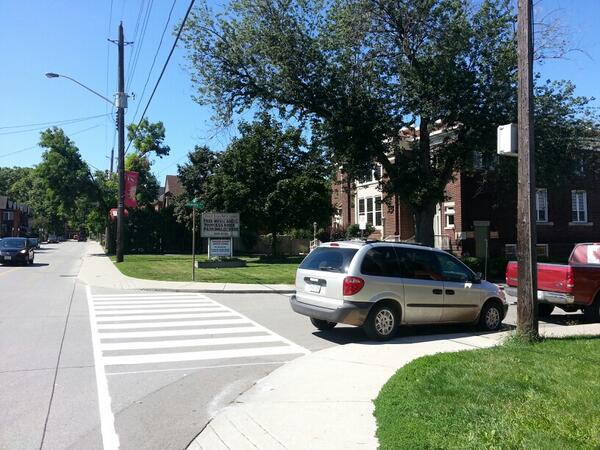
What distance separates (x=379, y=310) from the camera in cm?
956

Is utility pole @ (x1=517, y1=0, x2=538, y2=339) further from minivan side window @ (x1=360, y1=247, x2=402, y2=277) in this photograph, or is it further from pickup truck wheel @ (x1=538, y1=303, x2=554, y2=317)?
pickup truck wheel @ (x1=538, y1=303, x2=554, y2=317)

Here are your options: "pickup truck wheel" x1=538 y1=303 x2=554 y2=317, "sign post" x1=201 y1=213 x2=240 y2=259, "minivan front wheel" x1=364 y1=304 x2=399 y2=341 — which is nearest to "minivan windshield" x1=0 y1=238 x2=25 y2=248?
"sign post" x1=201 y1=213 x2=240 y2=259

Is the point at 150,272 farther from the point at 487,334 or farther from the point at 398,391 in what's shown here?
the point at 398,391

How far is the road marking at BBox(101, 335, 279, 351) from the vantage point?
29.7 ft

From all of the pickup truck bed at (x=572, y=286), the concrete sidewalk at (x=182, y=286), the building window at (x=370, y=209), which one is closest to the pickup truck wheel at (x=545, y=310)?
the pickup truck bed at (x=572, y=286)

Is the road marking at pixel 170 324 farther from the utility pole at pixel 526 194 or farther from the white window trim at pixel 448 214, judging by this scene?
the white window trim at pixel 448 214

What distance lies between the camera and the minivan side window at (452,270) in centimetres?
1058

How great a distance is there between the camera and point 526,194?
878 centimetres

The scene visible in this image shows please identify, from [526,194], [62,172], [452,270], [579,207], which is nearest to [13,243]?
[62,172]

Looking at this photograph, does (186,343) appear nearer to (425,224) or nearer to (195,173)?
(425,224)

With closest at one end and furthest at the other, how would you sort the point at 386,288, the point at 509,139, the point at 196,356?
the point at 196,356
the point at 509,139
the point at 386,288

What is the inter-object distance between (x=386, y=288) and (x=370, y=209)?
1276 inches

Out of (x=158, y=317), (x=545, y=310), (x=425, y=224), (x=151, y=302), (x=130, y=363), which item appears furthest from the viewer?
(x=425, y=224)

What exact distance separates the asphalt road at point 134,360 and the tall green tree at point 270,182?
1883 centimetres
